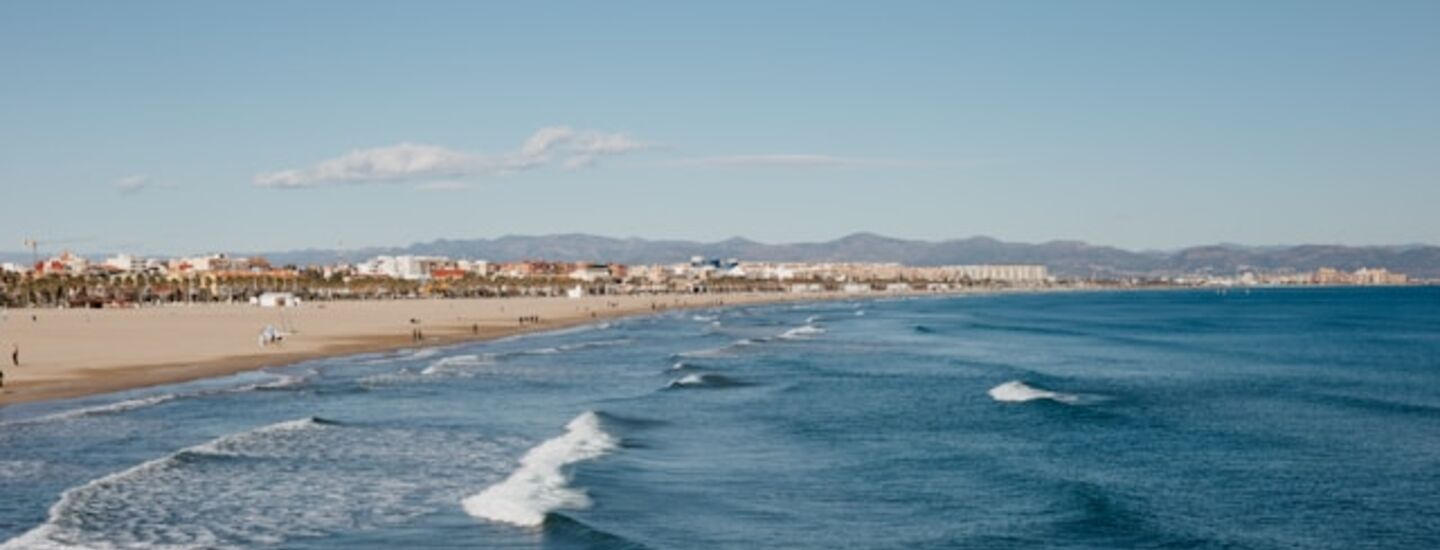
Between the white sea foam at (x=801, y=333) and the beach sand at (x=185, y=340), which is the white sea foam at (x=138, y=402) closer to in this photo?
the beach sand at (x=185, y=340)

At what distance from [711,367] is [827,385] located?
400 inches

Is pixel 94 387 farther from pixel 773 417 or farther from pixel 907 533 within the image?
pixel 907 533

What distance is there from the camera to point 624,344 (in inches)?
2874

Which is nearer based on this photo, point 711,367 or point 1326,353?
point 711,367

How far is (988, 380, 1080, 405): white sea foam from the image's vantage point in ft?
127

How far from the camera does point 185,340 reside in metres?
68.3

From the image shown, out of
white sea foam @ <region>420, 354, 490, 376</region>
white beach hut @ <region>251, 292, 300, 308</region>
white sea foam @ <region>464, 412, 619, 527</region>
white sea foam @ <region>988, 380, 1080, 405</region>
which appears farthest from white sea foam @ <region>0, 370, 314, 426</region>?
white beach hut @ <region>251, 292, 300, 308</region>

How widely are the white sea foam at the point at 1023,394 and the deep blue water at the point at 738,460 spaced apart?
13 centimetres

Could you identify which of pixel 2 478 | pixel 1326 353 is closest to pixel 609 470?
pixel 2 478

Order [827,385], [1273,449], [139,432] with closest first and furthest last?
[1273,449]
[139,432]
[827,385]

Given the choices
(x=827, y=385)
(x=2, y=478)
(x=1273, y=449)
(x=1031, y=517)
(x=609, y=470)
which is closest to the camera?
(x=1031, y=517)

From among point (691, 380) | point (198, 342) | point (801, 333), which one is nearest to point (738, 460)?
point (691, 380)

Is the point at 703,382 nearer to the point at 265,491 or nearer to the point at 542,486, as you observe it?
the point at 542,486

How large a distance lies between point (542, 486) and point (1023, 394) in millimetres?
20885
